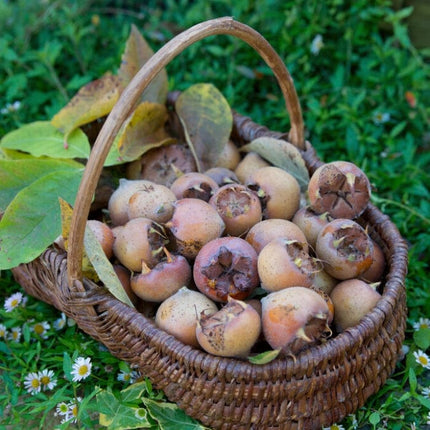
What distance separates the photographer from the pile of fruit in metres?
1.57

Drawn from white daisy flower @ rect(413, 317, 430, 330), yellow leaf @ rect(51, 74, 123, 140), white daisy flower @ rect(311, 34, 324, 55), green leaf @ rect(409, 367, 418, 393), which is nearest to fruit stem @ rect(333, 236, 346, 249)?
green leaf @ rect(409, 367, 418, 393)

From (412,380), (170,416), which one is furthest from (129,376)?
(412,380)

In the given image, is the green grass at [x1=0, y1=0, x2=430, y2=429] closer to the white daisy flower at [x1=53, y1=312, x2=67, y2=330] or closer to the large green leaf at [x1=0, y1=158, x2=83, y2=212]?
the white daisy flower at [x1=53, y1=312, x2=67, y2=330]

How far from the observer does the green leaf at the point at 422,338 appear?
202 centimetres

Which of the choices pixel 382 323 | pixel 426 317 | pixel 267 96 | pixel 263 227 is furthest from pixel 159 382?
pixel 267 96

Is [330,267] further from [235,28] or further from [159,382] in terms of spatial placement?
[235,28]

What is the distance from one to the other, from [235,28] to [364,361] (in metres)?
1.11

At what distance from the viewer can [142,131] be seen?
2.46 meters

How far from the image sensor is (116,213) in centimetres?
211

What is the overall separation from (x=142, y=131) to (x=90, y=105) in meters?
0.30

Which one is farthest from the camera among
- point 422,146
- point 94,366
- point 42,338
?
point 422,146

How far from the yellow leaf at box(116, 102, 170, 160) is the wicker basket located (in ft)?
2.17

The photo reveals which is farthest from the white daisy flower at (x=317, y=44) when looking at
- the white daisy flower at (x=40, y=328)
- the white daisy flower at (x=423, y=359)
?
the white daisy flower at (x=40, y=328)

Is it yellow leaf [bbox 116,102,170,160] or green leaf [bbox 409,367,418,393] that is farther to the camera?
yellow leaf [bbox 116,102,170,160]
